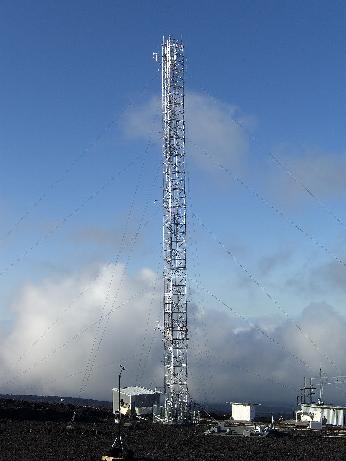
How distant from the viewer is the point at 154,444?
38625mm

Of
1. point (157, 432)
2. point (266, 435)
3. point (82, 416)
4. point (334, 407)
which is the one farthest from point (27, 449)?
point (334, 407)

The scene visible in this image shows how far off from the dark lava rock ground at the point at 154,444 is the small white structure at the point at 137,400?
11107 millimetres

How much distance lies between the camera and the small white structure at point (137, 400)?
63484 millimetres

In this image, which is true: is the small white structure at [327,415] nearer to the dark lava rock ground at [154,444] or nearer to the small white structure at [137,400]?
the dark lava rock ground at [154,444]

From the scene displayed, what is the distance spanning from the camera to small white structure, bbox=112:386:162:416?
63484 millimetres

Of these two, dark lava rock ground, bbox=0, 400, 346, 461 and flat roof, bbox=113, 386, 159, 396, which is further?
flat roof, bbox=113, 386, 159, 396

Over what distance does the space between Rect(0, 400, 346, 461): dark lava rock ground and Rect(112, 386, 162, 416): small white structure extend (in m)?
11.1

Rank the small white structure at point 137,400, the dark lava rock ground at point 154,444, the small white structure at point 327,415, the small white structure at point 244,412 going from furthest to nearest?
the small white structure at point 137,400 < the small white structure at point 244,412 < the small white structure at point 327,415 < the dark lava rock ground at point 154,444

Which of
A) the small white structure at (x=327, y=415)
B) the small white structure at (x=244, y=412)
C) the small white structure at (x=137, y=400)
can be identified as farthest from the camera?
the small white structure at (x=137, y=400)

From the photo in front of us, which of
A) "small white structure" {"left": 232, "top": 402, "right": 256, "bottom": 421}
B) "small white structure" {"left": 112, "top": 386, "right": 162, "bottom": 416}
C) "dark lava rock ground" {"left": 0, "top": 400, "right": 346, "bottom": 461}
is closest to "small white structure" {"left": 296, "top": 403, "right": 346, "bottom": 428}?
"small white structure" {"left": 232, "top": 402, "right": 256, "bottom": 421}

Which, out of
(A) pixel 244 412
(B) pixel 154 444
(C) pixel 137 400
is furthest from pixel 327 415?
(B) pixel 154 444

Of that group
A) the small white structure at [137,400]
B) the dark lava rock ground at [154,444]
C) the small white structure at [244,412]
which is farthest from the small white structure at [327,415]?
the small white structure at [137,400]

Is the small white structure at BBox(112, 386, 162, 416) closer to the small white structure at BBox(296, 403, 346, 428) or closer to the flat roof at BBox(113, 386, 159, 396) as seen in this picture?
the flat roof at BBox(113, 386, 159, 396)

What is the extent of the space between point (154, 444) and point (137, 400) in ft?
87.3
